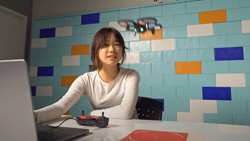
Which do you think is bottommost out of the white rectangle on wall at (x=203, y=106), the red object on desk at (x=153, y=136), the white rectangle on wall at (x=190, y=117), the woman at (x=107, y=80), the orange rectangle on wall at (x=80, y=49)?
the white rectangle on wall at (x=190, y=117)

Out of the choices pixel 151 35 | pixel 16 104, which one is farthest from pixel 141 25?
pixel 16 104

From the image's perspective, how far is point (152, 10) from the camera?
7.77ft

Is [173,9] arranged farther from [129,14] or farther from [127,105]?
[127,105]

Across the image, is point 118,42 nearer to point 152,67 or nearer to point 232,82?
point 152,67

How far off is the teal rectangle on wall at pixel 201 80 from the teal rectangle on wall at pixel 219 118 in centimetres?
34

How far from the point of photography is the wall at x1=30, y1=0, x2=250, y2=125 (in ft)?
6.61

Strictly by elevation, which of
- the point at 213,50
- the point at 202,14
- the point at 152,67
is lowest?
the point at 152,67

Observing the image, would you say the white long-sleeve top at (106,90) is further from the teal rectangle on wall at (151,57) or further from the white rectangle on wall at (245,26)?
the white rectangle on wall at (245,26)

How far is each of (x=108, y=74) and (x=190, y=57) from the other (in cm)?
124

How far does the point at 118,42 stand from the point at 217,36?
4.57 ft

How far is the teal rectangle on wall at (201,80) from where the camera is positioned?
82.0 inches

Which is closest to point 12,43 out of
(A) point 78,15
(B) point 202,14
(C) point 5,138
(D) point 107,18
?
(A) point 78,15

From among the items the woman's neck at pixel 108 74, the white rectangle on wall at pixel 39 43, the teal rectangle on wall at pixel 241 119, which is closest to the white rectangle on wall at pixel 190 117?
the teal rectangle on wall at pixel 241 119

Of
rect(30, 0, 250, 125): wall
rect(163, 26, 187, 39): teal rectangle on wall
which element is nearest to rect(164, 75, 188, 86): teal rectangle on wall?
rect(30, 0, 250, 125): wall
